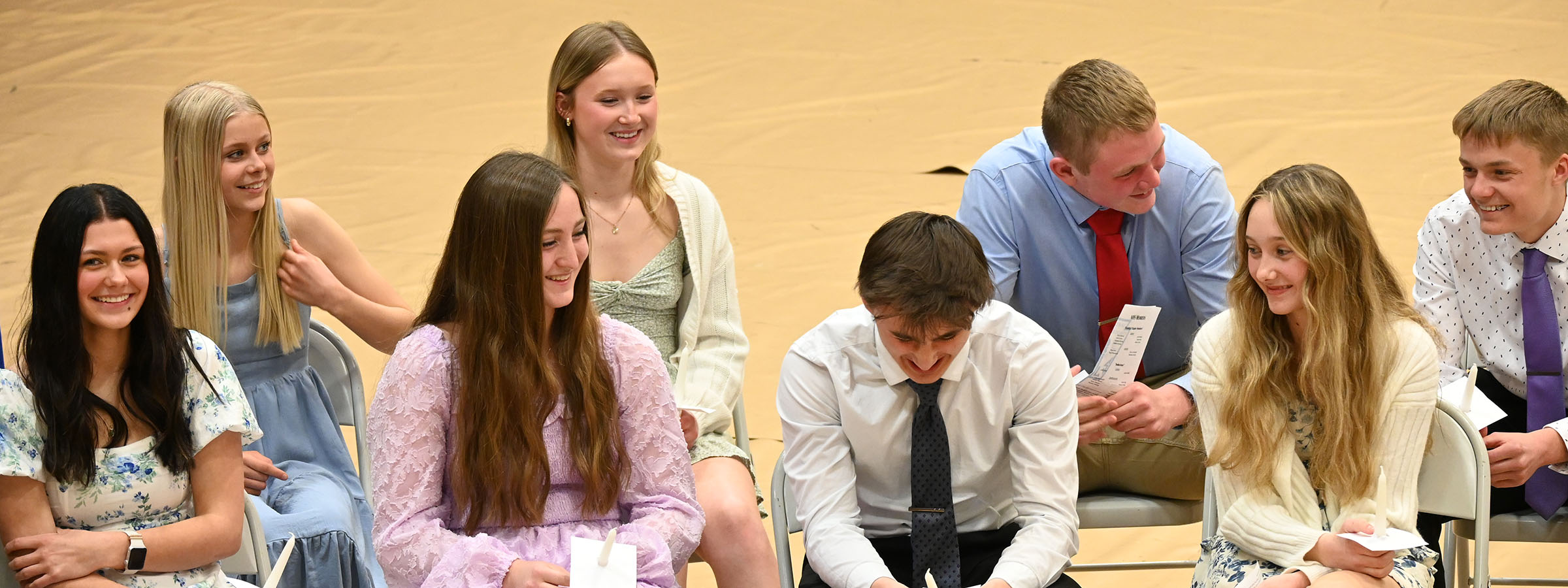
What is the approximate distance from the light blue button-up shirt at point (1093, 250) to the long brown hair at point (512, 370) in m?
1.43

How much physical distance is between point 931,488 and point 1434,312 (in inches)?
59.8

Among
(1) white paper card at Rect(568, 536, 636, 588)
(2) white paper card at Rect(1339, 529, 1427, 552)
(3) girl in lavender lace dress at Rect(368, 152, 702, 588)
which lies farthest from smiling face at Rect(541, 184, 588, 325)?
(2) white paper card at Rect(1339, 529, 1427, 552)

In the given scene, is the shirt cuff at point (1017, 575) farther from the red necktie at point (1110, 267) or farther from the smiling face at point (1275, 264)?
the red necktie at point (1110, 267)

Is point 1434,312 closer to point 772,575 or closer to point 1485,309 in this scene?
point 1485,309

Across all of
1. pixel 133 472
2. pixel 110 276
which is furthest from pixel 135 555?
pixel 110 276

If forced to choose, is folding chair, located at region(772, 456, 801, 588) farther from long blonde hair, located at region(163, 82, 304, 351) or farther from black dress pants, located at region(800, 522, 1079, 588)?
long blonde hair, located at region(163, 82, 304, 351)

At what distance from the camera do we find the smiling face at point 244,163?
360 centimetres

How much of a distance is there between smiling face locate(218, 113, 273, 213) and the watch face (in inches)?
40.7

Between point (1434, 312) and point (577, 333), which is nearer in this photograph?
point (577, 333)

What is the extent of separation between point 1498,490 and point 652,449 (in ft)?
6.57

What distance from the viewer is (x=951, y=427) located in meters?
3.21

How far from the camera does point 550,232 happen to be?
2.87m

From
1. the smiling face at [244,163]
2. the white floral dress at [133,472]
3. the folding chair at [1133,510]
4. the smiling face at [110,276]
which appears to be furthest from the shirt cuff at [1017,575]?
the smiling face at [244,163]

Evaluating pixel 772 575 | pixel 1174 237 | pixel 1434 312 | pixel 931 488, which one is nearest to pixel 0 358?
pixel 772 575
